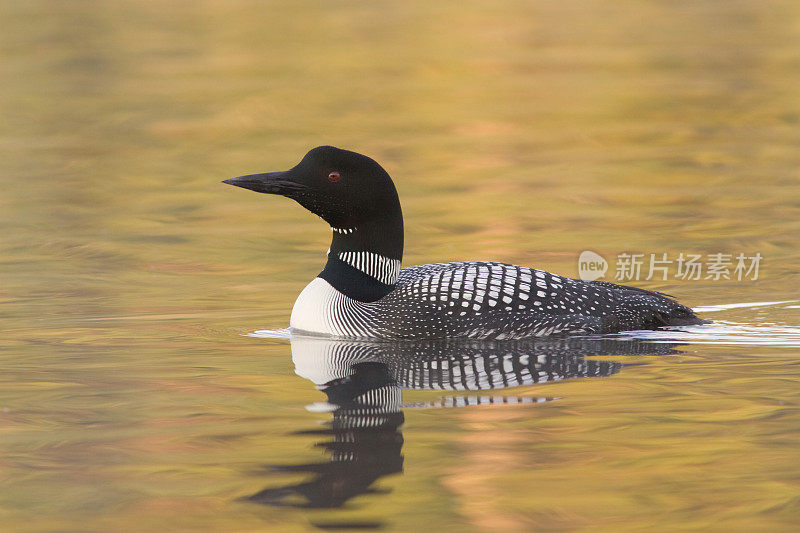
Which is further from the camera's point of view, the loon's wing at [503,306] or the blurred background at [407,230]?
the loon's wing at [503,306]

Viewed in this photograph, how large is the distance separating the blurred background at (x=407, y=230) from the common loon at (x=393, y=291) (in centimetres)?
39

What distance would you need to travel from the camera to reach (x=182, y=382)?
5109 mm

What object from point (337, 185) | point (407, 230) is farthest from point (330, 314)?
point (407, 230)

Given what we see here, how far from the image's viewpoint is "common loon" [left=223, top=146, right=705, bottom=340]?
5.75 meters

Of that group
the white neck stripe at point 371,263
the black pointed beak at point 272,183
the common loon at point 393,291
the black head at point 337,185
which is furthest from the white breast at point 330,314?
the black pointed beak at point 272,183

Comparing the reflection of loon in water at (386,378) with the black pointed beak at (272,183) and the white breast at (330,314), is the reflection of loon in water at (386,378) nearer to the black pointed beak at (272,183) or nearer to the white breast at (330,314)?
the white breast at (330,314)

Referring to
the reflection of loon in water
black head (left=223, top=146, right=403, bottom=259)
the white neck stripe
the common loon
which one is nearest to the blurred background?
the reflection of loon in water

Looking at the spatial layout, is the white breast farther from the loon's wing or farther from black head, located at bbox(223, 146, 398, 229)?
black head, located at bbox(223, 146, 398, 229)

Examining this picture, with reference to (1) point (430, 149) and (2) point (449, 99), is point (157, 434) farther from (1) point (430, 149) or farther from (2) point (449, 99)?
(2) point (449, 99)

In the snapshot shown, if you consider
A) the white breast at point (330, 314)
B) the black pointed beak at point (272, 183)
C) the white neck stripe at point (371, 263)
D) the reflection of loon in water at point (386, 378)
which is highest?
the black pointed beak at point (272, 183)

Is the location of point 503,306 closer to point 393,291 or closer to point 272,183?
point 393,291

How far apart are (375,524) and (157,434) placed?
3.88 ft

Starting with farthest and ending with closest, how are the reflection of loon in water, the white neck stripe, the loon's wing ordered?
the white neck stripe < the loon's wing < the reflection of loon in water

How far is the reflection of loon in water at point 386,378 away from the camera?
3.76 meters
